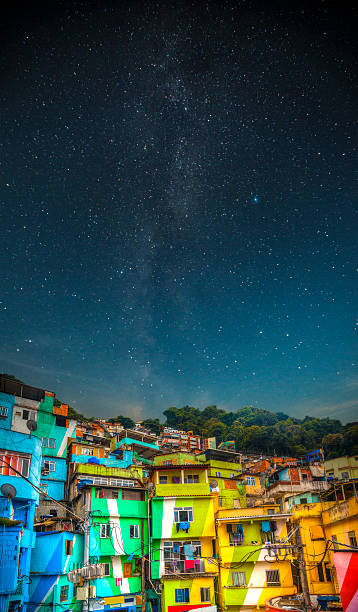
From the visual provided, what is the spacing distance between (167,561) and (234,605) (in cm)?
588

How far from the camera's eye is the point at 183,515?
33406 millimetres

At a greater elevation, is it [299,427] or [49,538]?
[299,427]

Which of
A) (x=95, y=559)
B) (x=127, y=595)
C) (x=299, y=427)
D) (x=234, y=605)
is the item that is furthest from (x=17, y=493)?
(x=299, y=427)

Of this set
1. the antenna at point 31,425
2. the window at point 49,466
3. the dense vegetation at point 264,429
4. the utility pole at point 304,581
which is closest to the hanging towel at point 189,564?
the utility pole at point 304,581

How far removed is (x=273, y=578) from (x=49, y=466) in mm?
24071

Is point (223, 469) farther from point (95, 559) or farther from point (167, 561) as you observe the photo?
point (95, 559)

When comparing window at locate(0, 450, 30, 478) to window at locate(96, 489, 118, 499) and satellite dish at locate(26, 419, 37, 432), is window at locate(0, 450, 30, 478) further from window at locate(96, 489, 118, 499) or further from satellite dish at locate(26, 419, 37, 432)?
satellite dish at locate(26, 419, 37, 432)

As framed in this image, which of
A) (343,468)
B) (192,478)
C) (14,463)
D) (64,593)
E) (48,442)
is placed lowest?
(64,593)

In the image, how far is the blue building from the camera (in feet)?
78.3

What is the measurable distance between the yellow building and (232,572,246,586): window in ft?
88.0

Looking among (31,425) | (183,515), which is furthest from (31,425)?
(183,515)

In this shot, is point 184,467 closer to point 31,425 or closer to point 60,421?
point 60,421

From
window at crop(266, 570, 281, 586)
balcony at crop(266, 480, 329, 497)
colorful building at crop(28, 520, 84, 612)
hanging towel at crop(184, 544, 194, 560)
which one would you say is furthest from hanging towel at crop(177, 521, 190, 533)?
balcony at crop(266, 480, 329, 497)

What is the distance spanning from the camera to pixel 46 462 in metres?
42.0
